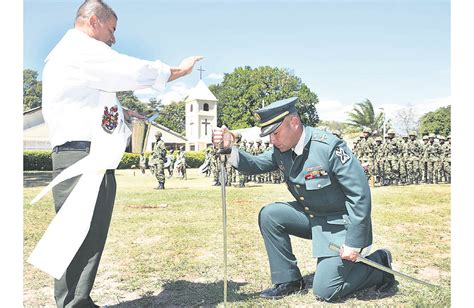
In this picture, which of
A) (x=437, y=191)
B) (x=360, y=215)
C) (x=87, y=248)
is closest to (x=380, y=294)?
(x=360, y=215)

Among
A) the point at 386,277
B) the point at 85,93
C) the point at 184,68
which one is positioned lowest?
the point at 386,277

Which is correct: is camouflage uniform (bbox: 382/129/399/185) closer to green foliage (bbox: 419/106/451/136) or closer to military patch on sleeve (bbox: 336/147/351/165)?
military patch on sleeve (bbox: 336/147/351/165)

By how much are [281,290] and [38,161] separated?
2325 centimetres

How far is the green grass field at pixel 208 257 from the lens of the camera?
3.37m

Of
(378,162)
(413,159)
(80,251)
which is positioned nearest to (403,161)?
(413,159)

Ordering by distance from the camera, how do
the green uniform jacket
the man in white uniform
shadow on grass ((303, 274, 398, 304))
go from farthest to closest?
shadow on grass ((303, 274, 398, 304))
the green uniform jacket
the man in white uniform

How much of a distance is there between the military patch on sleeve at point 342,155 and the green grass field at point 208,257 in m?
0.98

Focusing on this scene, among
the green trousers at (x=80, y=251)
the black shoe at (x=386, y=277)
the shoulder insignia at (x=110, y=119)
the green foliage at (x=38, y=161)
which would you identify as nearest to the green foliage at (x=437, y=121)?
the green foliage at (x=38, y=161)

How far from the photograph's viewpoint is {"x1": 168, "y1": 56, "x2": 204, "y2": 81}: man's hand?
9.43ft

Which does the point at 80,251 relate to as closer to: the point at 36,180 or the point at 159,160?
the point at 159,160

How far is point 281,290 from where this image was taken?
335 centimetres

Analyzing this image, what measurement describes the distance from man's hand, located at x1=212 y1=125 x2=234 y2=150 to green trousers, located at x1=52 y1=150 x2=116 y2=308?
769 millimetres

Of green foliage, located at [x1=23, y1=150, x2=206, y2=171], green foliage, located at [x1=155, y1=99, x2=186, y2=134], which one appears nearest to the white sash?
green foliage, located at [x1=23, y1=150, x2=206, y2=171]
